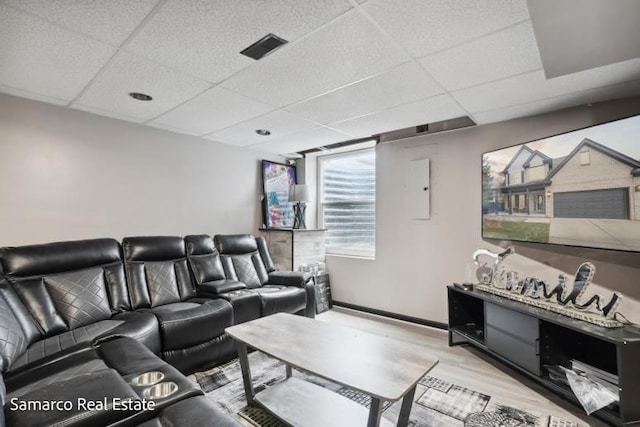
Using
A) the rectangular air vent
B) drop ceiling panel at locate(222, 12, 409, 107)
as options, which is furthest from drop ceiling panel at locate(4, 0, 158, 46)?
drop ceiling panel at locate(222, 12, 409, 107)

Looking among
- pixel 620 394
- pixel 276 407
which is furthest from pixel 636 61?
pixel 276 407

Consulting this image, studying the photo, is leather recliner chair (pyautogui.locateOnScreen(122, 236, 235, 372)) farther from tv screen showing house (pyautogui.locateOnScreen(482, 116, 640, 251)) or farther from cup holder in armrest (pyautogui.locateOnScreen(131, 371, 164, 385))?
tv screen showing house (pyautogui.locateOnScreen(482, 116, 640, 251))

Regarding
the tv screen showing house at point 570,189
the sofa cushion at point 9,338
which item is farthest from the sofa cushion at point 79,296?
the tv screen showing house at point 570,189

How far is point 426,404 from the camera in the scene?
6.61 feet

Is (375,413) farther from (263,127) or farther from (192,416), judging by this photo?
(263,127)

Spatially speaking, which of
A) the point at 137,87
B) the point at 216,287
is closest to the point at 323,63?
the point at 137,87

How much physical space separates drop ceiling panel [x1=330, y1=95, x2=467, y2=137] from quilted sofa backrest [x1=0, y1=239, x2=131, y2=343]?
99.7 inches

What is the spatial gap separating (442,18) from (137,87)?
7.01 ft

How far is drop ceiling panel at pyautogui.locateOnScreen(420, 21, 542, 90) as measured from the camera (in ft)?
5.39

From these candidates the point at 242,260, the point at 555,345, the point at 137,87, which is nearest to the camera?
the point at 555,345

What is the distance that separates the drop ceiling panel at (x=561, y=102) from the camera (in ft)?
7.32

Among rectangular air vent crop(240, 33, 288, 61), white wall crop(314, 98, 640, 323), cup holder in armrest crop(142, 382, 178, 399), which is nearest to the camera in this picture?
cup holder in armrest crop(142, 382, 178, 399)

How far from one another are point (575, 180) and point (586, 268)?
64 cm

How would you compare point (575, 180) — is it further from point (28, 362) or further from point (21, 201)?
point (21, 201)
